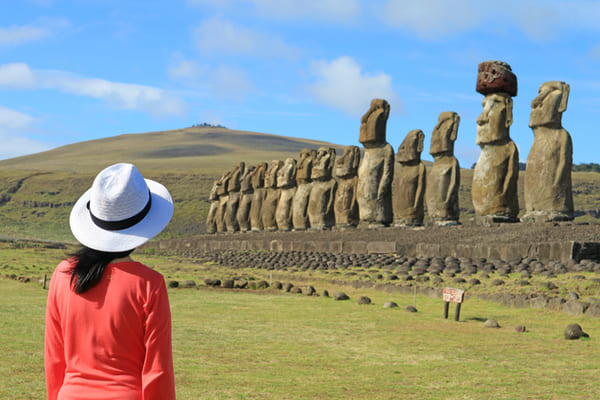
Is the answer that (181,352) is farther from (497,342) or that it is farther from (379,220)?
(379,220)

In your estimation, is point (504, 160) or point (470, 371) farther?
point (504, 160)

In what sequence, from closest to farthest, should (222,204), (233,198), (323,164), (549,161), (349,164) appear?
(549,161), (349,164), (323,164), (233,198), (222,204)

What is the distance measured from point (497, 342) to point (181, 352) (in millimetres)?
3658

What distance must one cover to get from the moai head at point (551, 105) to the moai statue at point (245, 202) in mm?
22726

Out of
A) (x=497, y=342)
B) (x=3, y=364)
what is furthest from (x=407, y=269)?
(x=3, y=364)

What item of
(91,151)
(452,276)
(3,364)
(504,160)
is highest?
(91,151)

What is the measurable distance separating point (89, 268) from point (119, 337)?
0.31 m

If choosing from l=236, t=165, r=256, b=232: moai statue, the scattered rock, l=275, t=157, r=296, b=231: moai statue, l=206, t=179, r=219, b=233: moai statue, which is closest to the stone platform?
the scattered rock

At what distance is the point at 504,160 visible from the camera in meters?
19.7

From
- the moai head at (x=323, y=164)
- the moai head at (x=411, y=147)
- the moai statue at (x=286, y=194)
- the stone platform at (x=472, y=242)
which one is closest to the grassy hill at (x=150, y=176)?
the moai statue at (x=286, y=194)

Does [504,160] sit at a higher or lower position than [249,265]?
higher

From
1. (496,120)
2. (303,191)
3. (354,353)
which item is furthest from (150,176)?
(354,353)

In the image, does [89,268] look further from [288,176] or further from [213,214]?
[213,214]

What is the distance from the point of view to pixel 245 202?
4016cm
